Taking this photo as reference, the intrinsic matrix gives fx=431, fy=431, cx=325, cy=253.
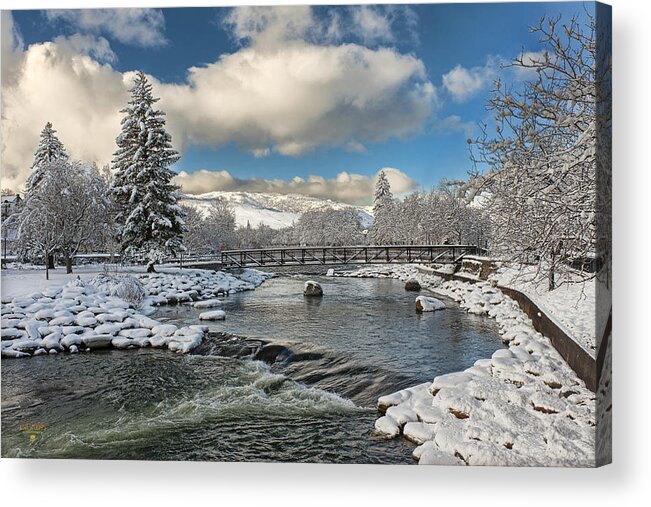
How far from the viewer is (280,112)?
4.61 meters

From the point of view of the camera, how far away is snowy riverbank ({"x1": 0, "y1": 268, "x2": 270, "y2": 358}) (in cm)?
A: 495

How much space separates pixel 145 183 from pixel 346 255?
310 cm

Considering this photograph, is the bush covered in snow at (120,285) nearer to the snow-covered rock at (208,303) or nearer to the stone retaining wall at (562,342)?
the snow-covered rock at (208,303)

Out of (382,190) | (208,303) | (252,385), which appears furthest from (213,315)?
(382,190)

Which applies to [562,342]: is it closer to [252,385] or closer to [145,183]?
[252,385]

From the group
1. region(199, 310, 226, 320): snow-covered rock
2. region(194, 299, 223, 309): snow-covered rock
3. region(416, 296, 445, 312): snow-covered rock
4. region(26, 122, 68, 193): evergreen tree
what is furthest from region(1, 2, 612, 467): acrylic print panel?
region(416, 296, 445, 312): snow-covered rock

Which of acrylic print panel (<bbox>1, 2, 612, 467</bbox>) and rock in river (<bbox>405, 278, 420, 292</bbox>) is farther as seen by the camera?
rock in river (<bbox>405, 278, 420, 292</bbox>)

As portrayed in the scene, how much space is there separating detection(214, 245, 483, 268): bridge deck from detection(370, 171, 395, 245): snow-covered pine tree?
0.67 ft

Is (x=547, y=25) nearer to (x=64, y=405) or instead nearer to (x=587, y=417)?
(x=587, y=417)

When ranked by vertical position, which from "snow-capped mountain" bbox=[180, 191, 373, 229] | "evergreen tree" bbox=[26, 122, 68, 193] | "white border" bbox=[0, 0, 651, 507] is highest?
"evergreen tree" bbox=[26, 122, 68, 193]

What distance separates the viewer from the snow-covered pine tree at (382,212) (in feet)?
14.5

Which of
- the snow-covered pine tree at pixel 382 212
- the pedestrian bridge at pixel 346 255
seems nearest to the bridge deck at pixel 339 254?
the pedestrian bridge at pixel 346 255

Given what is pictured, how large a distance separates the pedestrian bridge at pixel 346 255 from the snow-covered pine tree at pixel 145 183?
76 cm

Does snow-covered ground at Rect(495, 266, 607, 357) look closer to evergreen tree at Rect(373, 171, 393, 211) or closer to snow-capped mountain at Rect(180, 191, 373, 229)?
evergreen tree at Rect(373, 171, 393, 211)
